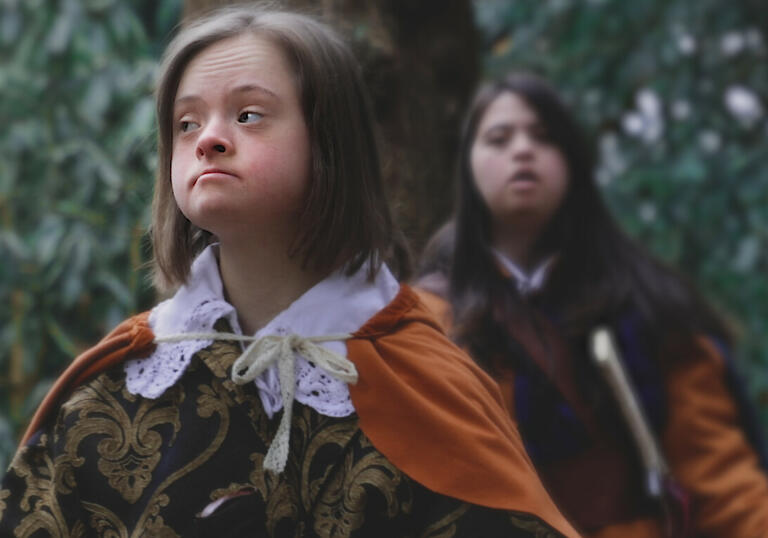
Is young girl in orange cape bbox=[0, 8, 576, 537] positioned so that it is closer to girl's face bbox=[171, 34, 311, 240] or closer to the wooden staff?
girl's face bbox=[171, 34, 311, 240]

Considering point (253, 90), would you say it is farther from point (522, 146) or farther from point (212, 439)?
point (522, 146)

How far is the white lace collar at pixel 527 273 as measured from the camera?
2336 mm

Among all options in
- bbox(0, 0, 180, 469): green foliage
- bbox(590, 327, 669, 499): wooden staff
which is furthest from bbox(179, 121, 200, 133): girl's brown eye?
bbox(590, 327, 669, 499): wooden staff

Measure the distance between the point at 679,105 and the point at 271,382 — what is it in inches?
105

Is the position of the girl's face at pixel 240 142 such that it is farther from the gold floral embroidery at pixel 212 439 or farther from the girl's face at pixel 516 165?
the girl's face at pixel 516 165

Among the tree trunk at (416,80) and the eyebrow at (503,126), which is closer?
the tree trunk at (416,80)

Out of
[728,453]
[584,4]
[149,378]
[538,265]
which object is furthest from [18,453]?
[584,4]

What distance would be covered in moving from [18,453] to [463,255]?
44.7 inches

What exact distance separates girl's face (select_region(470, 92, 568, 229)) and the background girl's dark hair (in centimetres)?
3

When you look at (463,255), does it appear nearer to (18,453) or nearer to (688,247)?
(18,453)

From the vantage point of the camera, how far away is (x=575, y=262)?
7.92ft

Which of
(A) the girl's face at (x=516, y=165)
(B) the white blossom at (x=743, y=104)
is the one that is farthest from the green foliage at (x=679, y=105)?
(A) the girl's face at (x=516, y=165)

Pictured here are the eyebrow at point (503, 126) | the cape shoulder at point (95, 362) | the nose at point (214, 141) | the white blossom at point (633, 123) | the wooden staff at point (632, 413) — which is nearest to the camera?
the nose at point (214, 141)

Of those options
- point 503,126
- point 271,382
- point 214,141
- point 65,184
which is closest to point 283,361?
point 271,382
